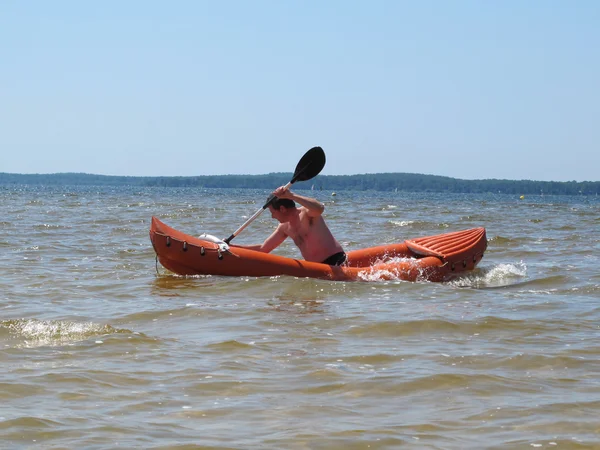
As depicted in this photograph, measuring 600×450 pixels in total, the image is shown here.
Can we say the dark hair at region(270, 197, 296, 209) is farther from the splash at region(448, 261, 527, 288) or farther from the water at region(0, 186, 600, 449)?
the splash at region(448, 261, 527, 288)

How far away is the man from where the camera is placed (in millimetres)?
8477

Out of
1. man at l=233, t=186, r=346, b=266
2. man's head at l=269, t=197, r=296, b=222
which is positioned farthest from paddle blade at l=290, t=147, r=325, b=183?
man's head at l=269, t=197, r=296, b=222

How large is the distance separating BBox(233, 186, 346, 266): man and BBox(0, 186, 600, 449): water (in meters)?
0.57

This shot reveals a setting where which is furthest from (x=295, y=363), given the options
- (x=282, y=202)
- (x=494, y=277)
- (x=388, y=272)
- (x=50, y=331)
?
(x=494, y=277)

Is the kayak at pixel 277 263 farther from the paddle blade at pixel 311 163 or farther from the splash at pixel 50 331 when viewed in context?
the splash at pixel 50 331

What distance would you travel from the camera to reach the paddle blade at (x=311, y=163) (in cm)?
957

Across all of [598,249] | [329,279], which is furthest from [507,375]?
[598,249]

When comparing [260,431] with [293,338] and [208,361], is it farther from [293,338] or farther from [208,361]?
[293,338]

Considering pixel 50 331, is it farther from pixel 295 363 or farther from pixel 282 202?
pixel 282 202

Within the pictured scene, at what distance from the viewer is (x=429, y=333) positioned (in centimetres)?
606

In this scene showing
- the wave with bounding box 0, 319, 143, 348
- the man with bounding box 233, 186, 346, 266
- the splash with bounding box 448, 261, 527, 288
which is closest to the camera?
the wave with bounding box 0, 319, 143, 348

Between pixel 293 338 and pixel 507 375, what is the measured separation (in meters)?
1.56

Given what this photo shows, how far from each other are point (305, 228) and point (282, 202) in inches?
14.8

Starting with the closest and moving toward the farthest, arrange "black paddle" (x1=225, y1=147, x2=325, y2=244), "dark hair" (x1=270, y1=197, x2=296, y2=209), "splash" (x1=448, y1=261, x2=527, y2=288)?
"dark hair" (x1=270, y1=197, x2=296, y2=209) → "splash" (x1=448, y1=261, x2=527, y2=288) → "black paddle" (x1=225, y1=147, x2=325, y2=244)
